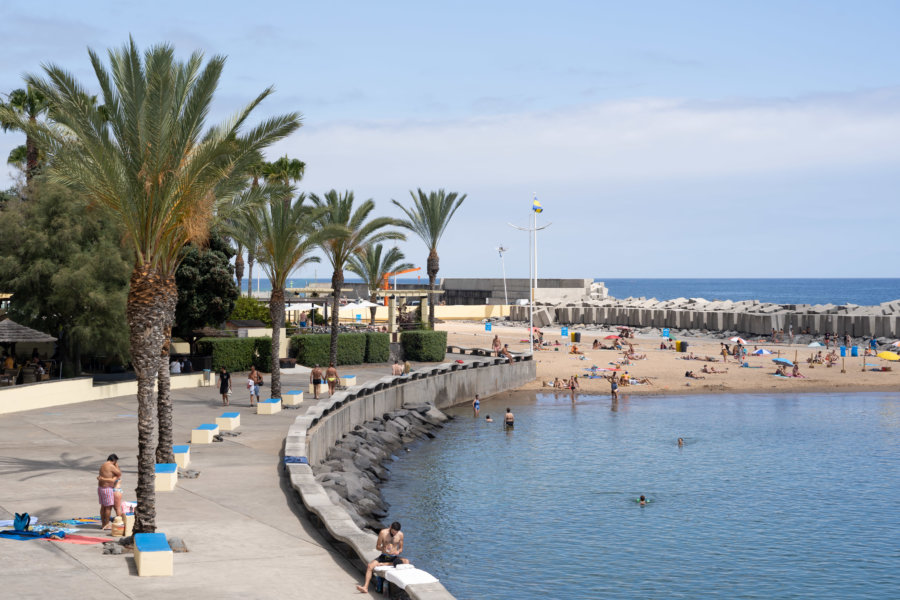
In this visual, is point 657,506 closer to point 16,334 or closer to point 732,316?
point 16,334

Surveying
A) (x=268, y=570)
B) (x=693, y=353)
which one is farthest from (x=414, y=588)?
(x=693, y=353)

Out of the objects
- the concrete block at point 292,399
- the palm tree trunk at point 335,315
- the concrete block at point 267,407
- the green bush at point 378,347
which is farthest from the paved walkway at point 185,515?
the green bush at point 378,347

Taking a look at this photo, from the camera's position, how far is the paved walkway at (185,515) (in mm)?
14359

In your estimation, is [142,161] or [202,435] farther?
[202,435]

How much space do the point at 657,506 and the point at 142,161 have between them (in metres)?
18.7

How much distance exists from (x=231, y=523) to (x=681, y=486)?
59.2 feet

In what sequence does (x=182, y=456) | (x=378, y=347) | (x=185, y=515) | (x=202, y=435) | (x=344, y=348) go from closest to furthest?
(x=185, y=515)
(x=182, y=456)
(x=202, y=435)
(x=344, y=348)
(x=378, y=347)

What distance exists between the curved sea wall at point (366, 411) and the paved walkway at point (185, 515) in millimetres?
443

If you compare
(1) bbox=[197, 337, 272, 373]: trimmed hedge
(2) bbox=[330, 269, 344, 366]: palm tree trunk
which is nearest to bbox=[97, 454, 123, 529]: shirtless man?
(2) bbox=[330, 269, 344, 366]: palm tree trunk

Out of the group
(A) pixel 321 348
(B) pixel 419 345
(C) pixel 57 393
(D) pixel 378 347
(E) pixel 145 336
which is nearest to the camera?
(E) pixel 145 336

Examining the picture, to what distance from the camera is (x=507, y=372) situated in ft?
186

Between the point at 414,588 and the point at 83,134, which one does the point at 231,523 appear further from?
the point at 83,134

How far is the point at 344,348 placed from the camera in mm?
52094

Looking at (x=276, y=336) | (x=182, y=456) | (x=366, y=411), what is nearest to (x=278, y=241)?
(x=276, y=336)
